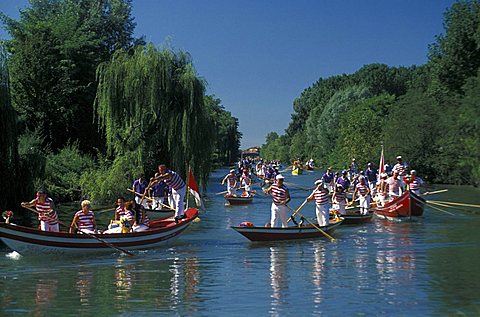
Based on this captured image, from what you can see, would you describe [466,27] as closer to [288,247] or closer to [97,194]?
[97,194]

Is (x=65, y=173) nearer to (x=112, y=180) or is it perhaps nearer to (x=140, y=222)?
(x=112, y=180)

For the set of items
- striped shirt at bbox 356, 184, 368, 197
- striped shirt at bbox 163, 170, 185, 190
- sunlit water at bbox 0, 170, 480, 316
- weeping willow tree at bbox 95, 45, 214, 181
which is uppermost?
weeping willow tree at bbox 95, 45, 214, 181

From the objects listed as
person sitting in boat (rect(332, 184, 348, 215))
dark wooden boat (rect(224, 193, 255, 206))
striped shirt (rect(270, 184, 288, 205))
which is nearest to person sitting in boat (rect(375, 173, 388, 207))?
person sitting in boat (rect(332, 184, 348, 215))

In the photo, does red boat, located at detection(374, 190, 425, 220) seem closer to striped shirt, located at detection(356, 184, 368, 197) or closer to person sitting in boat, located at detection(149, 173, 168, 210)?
striped shirt, located at detection(356, 184, 368, 197)

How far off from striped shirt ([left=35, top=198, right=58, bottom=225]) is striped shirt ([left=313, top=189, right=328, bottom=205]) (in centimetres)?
797

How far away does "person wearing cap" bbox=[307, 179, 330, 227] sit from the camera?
766 inches

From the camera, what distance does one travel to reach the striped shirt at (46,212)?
1644cm

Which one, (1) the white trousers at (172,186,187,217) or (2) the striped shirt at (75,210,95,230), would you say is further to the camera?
(1) the white trousers at (172,186,187,217)

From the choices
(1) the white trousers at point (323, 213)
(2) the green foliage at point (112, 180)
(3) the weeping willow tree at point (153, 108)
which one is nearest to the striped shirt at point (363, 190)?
(1) the white trousers at point (323, 213)

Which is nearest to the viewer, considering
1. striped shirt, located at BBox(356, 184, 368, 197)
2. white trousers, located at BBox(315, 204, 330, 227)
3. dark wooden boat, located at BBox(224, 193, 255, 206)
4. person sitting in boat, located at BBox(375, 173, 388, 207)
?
white trousers, located at BBox(315, 204, 330, 227)

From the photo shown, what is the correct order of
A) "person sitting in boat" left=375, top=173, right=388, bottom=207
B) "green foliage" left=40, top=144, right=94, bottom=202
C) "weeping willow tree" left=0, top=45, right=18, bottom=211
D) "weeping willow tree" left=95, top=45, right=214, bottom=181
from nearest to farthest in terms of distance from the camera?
"weeping willow tree" left=0, top=45, right=18, bottom=211 → "person sitting in boat" left=375, top=173, right=388, bottom=207 → "weeping willow tree" left=95, top=45, right=214, bottom=181 → "green foliage" left=40, top=144, right=94, bottom=202

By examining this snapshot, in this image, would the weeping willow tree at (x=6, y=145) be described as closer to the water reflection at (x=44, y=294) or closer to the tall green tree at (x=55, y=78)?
the water reflection at (x=44, y=294)

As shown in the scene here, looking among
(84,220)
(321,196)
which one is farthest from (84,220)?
(321,196)

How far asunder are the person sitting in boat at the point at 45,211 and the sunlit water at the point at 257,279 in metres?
0.96
